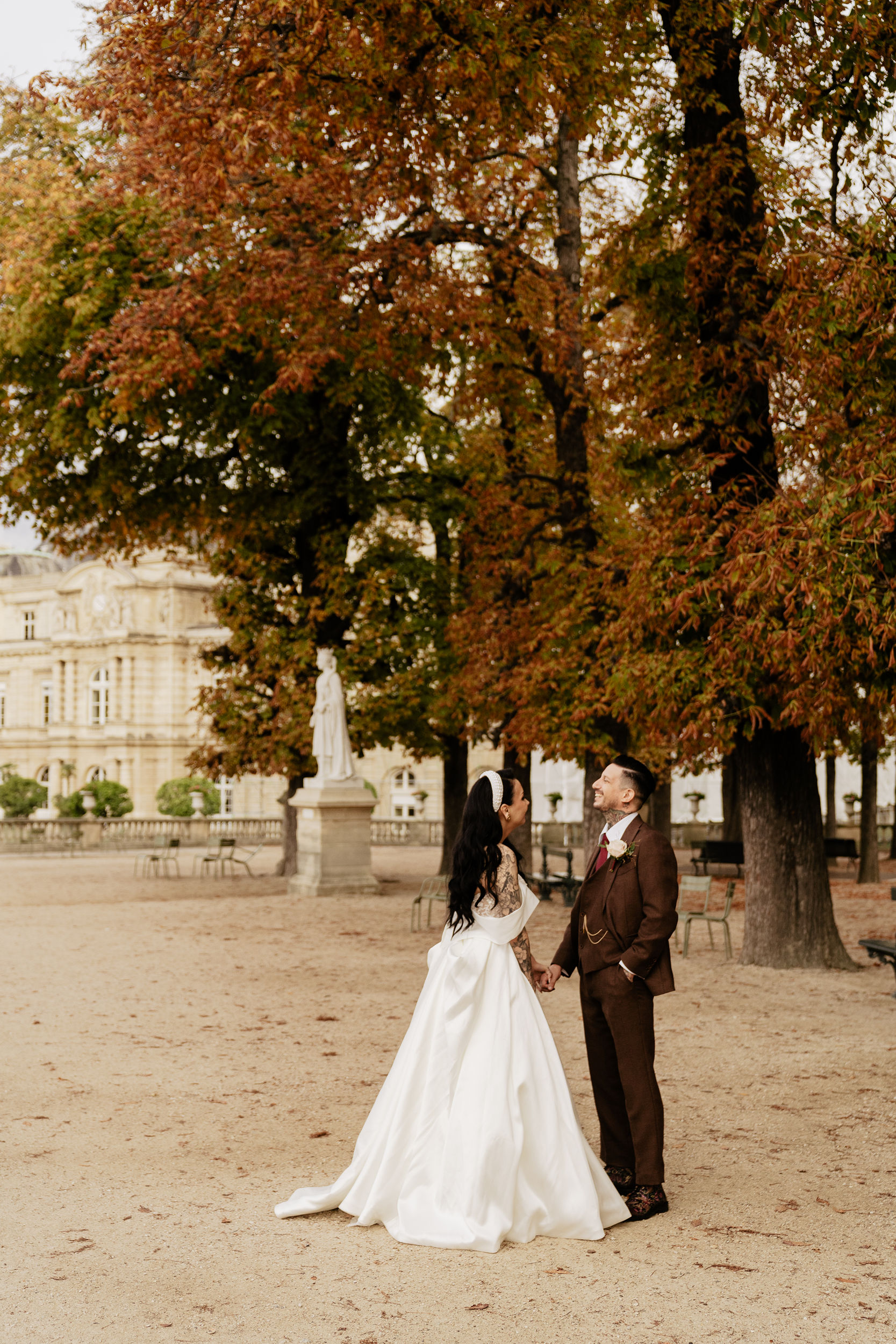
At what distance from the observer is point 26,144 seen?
19641 millimetres

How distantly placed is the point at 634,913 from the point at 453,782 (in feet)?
57.3

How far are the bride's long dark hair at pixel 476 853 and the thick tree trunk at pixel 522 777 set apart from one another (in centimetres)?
1058

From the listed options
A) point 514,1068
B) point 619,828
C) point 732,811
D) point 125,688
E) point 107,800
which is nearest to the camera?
point 514,1068

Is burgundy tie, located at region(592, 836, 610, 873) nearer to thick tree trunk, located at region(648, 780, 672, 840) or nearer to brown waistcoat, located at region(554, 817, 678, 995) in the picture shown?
brown waistcoat, located at region(554, 817, 678, 995)

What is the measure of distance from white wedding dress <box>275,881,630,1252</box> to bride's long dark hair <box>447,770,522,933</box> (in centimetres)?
9

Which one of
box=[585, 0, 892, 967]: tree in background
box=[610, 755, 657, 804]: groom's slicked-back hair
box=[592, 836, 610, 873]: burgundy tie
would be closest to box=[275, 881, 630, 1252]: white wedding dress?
box=[592, 836, 610, 873]: burgundy tie

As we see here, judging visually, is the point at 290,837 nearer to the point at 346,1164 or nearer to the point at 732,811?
the point at 732,811

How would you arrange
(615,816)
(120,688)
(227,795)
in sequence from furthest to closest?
(120,688) < (227,795) < (615,816)

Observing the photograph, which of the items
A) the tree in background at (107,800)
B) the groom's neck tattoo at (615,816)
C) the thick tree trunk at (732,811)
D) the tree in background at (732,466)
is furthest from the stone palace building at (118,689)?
the groom's neck tattoo at (615,816)

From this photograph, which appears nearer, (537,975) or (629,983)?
(629,983)

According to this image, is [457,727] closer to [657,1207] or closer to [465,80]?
[465,80]

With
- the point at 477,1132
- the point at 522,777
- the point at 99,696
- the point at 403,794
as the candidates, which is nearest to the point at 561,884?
the point at 522,777

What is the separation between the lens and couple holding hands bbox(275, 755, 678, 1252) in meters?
4.88

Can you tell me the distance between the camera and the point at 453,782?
2264 cm
